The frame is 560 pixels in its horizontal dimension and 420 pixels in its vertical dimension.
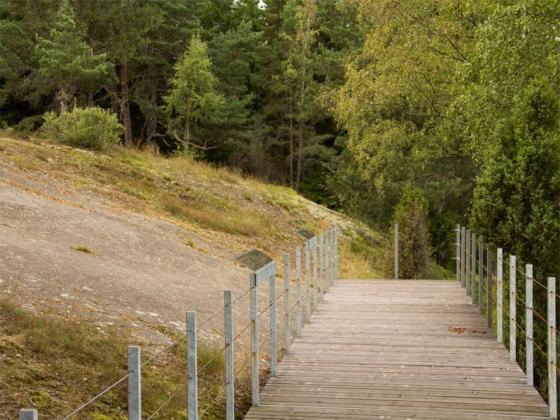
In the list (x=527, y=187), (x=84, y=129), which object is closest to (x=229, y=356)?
(x=527, y=187)

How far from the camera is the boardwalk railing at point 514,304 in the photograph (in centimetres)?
738

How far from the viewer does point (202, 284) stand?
1382 centimetres

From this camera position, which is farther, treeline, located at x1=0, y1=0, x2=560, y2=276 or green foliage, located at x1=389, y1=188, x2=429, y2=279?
green foliage, located at x1=389, y1=188, x2=429, y2=279

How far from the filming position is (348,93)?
84.3 feet

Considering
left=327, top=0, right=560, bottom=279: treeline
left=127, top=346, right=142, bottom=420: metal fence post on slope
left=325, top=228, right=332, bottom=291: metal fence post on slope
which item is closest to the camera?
left=127, top=346, right=142, bottom=420: metal fence post on slope

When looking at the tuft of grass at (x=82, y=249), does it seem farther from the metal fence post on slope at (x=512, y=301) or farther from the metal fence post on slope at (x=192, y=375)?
the metal fence post on slope at (x=192, y=375)

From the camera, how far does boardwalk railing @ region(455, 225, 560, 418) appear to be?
24.2 ft

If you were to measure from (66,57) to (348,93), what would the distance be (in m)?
15.7

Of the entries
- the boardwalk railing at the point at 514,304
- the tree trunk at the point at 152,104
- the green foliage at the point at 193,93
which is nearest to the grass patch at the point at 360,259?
the boardwalk railing at the point at 514,304

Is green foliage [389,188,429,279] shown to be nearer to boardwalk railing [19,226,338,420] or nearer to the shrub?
boardwalk railing [19,226,338,420]

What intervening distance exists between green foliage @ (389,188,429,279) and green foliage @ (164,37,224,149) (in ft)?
67.8

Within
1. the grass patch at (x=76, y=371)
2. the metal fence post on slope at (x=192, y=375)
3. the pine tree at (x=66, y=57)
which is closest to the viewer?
the metal fence post on slope at (x=192, y=375)

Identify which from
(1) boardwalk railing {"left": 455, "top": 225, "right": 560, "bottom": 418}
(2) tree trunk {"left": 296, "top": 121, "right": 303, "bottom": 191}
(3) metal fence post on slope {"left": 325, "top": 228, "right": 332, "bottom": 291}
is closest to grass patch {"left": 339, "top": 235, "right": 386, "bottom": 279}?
(3) metal fence post on slope {"left": 325, "top": 228, "right": 332, "bottom": 291}

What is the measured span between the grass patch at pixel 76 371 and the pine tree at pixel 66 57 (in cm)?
2850
